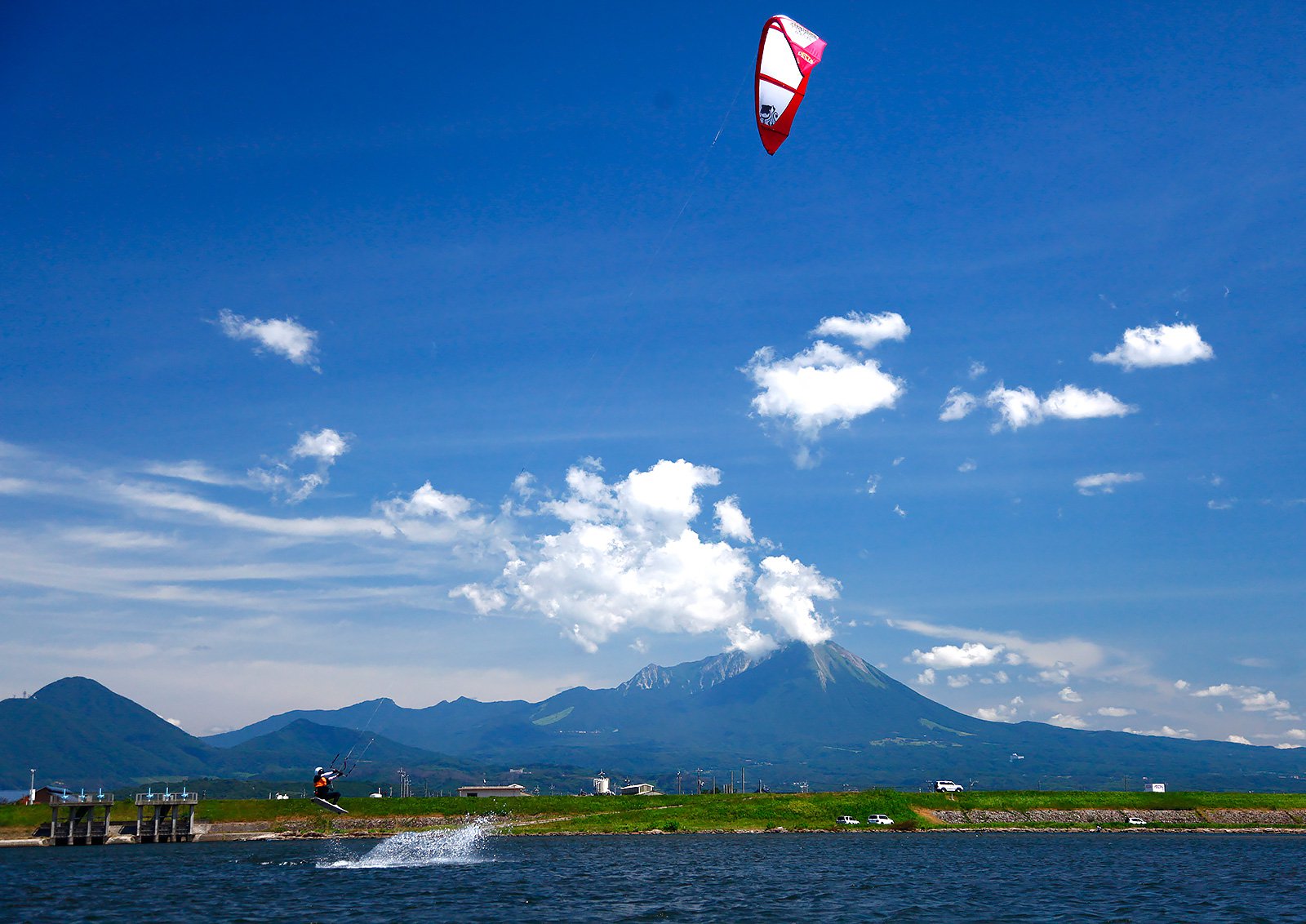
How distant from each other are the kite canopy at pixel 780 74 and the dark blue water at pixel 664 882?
36.4 meters

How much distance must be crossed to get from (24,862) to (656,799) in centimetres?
7656

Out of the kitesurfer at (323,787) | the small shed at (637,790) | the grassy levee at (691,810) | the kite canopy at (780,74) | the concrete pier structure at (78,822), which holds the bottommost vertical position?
the small shed at (637,790)

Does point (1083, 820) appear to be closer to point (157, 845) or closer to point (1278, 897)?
point (1278, 897)

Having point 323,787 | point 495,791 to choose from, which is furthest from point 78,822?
point 323,787

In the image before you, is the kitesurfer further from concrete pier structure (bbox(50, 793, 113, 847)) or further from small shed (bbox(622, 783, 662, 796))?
small shed (bbox(622, 783, 662, 796))

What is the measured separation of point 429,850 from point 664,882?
129 ft

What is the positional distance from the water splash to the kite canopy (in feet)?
190

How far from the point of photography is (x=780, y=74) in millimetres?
43625

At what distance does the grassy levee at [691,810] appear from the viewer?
114 meters

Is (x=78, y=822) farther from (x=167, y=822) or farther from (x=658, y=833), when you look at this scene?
(x=658, y=833)

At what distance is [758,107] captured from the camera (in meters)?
43.8

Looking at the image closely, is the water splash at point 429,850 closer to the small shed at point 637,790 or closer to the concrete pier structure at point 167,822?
the concrete pier structure at point 167,822

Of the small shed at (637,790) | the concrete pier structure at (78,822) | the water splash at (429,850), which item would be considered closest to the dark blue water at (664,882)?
the water splash at (429,850)

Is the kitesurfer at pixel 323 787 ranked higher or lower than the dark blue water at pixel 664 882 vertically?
higher
